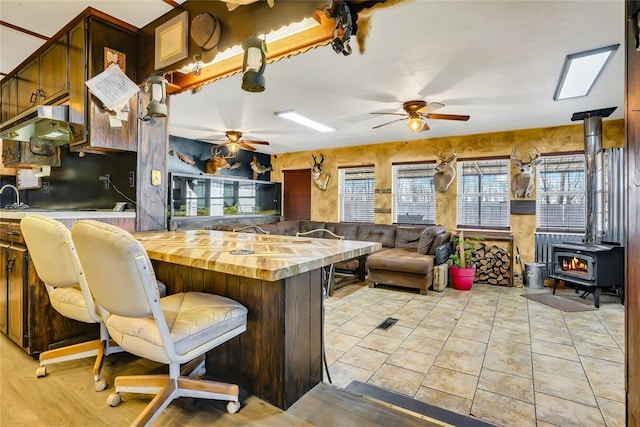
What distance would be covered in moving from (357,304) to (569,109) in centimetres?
382

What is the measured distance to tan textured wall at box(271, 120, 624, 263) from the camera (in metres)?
5.00

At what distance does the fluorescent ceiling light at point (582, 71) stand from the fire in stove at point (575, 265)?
7.10 ft

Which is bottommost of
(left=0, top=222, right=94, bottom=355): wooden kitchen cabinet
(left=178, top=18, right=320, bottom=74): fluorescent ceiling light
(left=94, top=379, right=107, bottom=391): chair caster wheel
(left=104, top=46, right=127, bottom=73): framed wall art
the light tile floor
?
the light tile floor

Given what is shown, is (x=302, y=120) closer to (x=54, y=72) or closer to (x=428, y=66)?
(x=428, y=66)

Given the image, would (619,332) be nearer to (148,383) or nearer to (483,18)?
(483,18)

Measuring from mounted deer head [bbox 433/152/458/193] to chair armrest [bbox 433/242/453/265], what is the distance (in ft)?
3.49

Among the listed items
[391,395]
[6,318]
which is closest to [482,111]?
[391,395]

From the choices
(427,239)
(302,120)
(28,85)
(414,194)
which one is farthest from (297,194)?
(28,85)

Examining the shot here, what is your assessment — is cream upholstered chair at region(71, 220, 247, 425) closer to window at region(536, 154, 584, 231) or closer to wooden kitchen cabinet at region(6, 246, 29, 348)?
wooden kitchen cabinet at region(6, 246, 29, 348)

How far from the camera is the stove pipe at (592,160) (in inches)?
170

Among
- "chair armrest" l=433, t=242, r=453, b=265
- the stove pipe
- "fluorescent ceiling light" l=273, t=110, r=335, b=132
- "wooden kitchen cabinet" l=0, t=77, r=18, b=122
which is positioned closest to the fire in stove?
the stove pipe

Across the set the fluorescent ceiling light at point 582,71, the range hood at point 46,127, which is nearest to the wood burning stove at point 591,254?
the fluorescent ceiling light at point 582,71

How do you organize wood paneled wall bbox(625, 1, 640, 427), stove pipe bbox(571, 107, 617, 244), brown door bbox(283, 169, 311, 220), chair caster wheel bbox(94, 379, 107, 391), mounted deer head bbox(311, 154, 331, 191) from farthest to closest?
brown door bbox(283, 169, 311, 220) < mounted deer head bbox(311, 154, 331, 191) < stove pipe bbox(571, 107, 617, 244) < chair caster wheel bbox(94, 379, 107, 391) < wood paneled wall bbox(625, 1, 640, 427)

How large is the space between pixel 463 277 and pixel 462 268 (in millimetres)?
138
